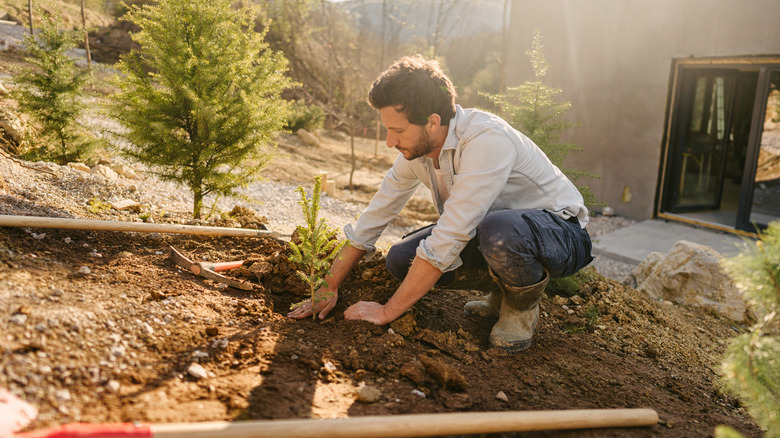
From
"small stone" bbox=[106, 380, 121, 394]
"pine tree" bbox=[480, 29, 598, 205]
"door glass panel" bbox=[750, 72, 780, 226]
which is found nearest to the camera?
"small stone" bbox=[106, 380, 121, 394]

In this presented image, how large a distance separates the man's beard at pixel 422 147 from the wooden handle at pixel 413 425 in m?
1.29

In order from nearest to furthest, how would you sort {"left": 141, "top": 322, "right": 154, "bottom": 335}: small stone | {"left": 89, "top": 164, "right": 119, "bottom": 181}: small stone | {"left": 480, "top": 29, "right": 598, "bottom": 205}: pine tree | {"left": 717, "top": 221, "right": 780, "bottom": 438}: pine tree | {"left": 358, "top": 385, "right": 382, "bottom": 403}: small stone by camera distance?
1. {"left": 717, "top": 221, "right": 780, "bottom": 438}: pine tree
2. {"left": 358, "top": 385, "right": 382, "bottom": 403}: small stone
3. {"left": 141, "top": 322, "right": 154, "bottom": 335}: small stone
4. {"left": 480, "top": 29, "right": 598, "bottom": 205}: pine tree
5. {"left": 89, "top": 164, "right": 119, "bottom": 181}: small stone

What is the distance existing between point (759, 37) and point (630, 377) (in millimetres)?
5512

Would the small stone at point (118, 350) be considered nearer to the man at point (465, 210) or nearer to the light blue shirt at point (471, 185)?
the man at point (465, 210)

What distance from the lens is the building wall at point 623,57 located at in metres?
6.53

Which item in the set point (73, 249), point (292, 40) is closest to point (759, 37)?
point (73, 249)

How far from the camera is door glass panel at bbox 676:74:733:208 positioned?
7254mm

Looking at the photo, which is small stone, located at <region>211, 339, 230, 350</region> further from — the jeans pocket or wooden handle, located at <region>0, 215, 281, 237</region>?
the jeans pocket

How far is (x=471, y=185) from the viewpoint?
241cm

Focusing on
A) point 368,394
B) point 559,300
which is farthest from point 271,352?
point 559,300

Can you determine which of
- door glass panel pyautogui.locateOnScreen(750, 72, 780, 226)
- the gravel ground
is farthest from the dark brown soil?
door glass panel pyautogui.locateOnScreen(750, 72, 780, 226)

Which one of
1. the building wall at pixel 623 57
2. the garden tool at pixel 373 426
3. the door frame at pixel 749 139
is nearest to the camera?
the garden tool at pixel 373 426

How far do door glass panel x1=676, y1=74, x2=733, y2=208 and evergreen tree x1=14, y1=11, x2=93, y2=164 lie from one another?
25.4ft

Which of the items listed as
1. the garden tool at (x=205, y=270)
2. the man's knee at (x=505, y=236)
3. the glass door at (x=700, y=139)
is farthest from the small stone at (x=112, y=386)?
the glass door at (x=700, y=139)
